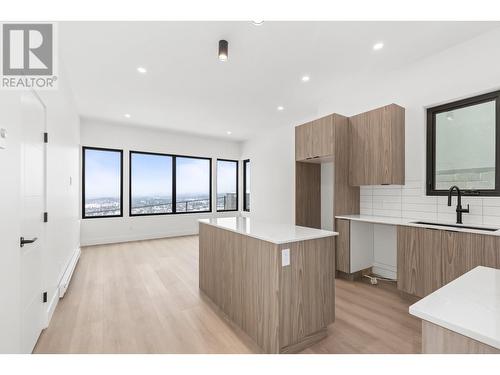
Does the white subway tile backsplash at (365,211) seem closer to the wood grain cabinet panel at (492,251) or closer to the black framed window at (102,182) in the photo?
the wood grain cabinet panel at (492,251)

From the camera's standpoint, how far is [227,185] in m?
7.81

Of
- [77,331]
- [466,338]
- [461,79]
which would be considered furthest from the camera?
[461,79]

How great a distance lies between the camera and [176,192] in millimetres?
6777

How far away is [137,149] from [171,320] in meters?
4.96

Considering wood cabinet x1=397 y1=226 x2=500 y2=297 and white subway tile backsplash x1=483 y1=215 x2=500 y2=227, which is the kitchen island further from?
white subway tile backsplash x1=483 y1=215 x2=500 y2=227

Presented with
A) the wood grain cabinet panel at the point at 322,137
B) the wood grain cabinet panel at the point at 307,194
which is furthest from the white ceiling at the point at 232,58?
the wood grain cabinet panel at the point at 307,194

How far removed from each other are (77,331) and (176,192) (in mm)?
4801

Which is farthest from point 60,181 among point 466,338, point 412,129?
point 412,129

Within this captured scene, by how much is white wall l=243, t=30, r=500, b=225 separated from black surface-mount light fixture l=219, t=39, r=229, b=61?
1963 mm

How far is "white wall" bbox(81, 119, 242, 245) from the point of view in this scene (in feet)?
18.3

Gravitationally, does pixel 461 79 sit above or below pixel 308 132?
above
